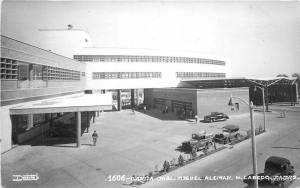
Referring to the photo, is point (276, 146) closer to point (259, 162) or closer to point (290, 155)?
point (290, 155)

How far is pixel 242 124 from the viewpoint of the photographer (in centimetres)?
3183

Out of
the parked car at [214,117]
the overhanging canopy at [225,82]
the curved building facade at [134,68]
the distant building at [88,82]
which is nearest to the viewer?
the distant building at [88,82]

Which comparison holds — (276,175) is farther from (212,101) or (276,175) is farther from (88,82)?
(88,82)

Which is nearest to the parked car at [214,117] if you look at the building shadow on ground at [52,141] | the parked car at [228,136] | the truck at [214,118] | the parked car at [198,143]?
the truck at [214,118]

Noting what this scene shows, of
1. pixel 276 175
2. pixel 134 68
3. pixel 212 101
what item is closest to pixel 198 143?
pixel 276 175

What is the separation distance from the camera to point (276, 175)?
1327cm

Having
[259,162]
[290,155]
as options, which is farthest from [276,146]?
[259,162]

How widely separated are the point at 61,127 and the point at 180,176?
719 inches

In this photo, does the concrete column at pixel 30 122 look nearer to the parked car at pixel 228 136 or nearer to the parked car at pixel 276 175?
the parked car at pixel 228 136

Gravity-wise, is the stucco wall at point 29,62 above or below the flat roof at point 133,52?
below

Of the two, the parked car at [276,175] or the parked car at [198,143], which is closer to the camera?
the parked car at [276,175]

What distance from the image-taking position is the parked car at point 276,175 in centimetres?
1284

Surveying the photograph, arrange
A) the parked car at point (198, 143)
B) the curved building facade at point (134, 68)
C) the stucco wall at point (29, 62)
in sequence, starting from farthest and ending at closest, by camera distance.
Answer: the curved building facade at point (134, 68), the stucco wall at point (29, 62), the parked car at point (198, 143)

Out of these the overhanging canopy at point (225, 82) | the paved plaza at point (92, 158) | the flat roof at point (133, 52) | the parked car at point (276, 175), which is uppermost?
the flat roof at point (133, 52)
